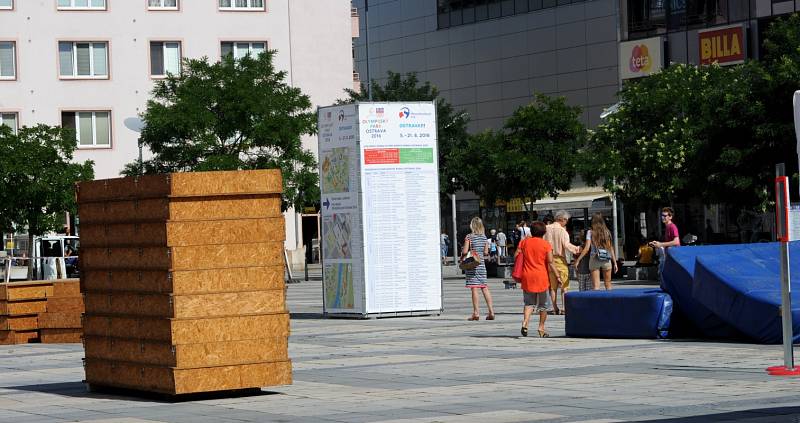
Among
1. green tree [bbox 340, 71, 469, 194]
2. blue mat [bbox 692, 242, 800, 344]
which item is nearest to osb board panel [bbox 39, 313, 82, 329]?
blue mat [bbox 692, 242, 800, 344]

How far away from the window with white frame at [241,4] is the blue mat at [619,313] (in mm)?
47317

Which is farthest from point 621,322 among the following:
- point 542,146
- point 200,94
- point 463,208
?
point 463,208

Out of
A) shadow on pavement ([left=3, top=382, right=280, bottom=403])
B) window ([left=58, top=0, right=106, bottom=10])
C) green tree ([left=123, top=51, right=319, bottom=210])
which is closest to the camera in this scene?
shadow on pavement ([left=3, top=382, right=280, bottom=403])

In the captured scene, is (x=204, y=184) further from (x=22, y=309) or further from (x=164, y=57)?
(x=164, y=57)

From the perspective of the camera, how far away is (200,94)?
4866 cm

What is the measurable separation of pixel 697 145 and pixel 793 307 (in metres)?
23.5

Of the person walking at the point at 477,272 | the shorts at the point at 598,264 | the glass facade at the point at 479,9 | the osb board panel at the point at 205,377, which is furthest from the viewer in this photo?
the glass facade at the point at 479,9

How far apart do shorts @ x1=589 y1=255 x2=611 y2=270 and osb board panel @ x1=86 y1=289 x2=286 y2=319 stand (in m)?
11.1

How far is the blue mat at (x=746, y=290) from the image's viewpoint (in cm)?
1781

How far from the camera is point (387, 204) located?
26.3m

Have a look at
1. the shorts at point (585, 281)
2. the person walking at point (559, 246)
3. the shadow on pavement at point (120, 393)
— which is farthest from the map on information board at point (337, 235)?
the shadow on pavement at point (120, 393)

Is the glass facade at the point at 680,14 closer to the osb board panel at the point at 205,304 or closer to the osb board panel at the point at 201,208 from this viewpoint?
the osb board panel at the point at 201,208

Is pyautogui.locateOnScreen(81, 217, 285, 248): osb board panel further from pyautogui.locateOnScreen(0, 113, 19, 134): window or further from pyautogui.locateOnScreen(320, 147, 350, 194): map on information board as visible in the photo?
pyautogui.locateOnScreen(0, 113, 19, 134): window

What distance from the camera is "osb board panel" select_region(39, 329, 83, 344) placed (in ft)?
79.7
